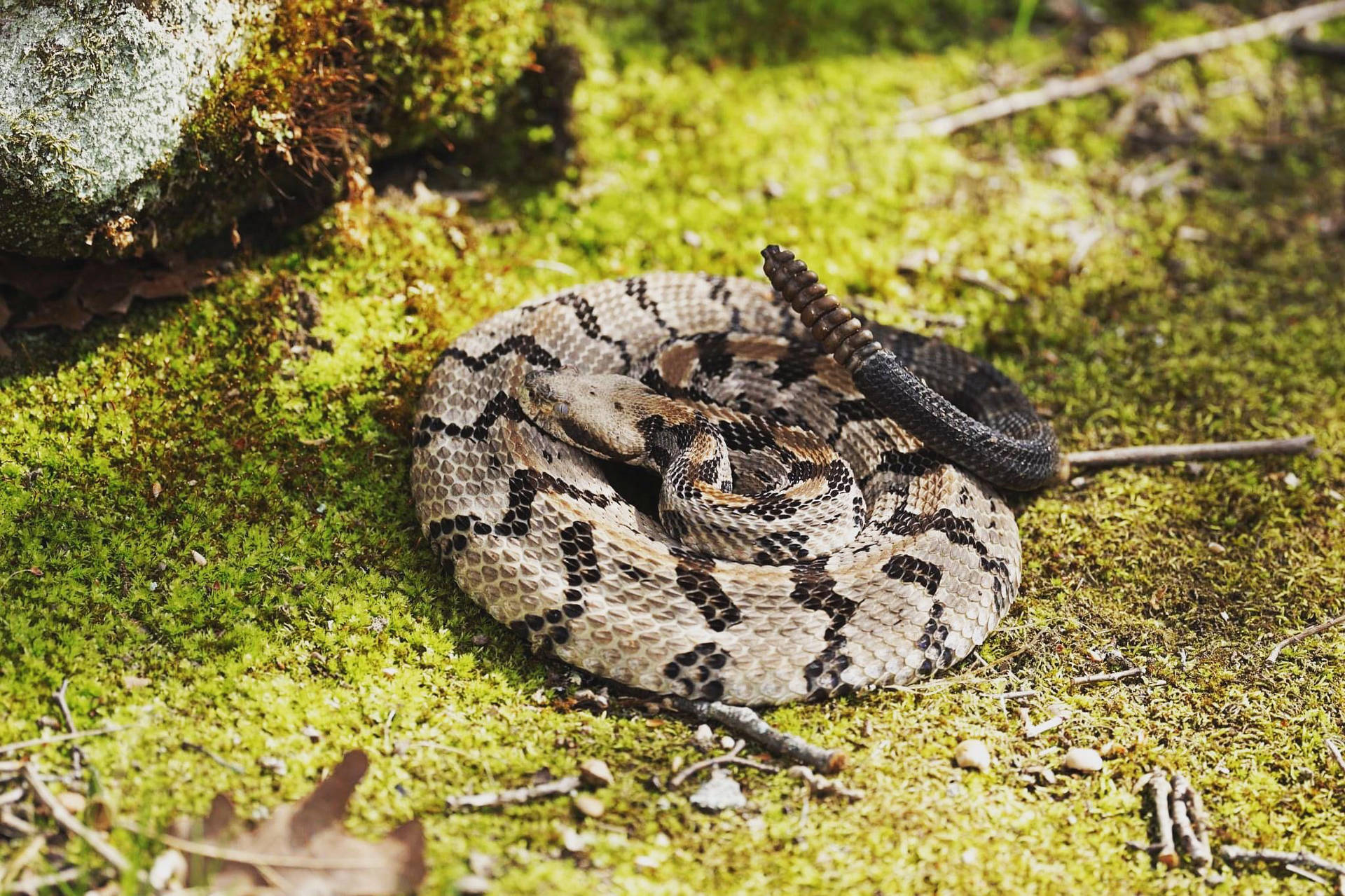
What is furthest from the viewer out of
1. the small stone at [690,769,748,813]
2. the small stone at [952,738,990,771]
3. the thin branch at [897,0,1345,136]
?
the thin branch at [897,0,1345,136]

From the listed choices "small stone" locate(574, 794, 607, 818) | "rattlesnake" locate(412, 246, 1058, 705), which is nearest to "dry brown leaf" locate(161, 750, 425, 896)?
"small stone" locate(574, 794, 607, 818)

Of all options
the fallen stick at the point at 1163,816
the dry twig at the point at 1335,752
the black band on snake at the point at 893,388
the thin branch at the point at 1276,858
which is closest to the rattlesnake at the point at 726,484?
the black band on snake at the point at 893,388

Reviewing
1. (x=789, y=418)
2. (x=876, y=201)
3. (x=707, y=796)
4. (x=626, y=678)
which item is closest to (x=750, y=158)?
(x=876, y=201)

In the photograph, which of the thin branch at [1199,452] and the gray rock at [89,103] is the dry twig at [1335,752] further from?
the gray rock at [89,103]

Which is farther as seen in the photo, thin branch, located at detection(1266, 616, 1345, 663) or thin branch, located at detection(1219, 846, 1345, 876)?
thin branch, located at detection(1266, 616, 1345, 663)

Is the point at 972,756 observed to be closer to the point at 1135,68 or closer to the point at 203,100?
the point at 203,100

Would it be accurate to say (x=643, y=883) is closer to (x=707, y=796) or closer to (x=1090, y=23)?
(x=707, y=796)

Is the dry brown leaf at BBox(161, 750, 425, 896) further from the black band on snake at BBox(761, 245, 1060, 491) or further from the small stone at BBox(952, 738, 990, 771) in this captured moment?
the black band on snake at BBox(761, 245, 1060, 491)
